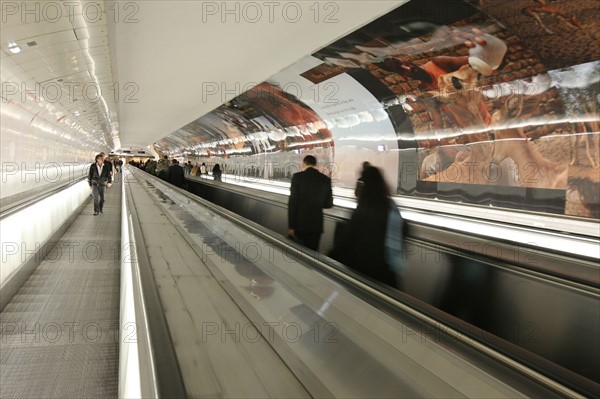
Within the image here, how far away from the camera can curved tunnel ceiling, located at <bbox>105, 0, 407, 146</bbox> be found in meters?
6.19

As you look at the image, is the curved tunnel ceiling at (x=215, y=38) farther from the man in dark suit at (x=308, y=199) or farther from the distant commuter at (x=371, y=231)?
the distant commuter at (x=371, y=231)

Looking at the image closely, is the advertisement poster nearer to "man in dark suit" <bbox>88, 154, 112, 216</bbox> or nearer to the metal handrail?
the metal handrail

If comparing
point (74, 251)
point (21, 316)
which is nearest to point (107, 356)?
point (21, 316)

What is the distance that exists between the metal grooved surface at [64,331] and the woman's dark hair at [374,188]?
283 cm

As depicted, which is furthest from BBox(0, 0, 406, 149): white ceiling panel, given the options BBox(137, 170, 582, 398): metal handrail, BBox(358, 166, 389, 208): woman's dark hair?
BBox(137, 170, 582, 398): metal handrail

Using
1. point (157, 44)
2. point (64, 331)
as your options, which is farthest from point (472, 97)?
point (64, 331)

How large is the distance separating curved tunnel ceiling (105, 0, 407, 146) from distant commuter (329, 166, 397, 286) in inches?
122

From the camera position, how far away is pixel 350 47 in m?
9.43

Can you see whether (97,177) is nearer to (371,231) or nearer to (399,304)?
(371,231)

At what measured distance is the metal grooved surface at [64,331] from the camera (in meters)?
3.45

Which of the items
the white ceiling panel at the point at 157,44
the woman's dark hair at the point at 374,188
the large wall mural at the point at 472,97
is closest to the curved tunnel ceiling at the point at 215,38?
the white ceiling panel at the point at 157,44

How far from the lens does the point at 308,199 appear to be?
576 cm

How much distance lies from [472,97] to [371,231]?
746cm

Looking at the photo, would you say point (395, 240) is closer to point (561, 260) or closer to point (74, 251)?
point (561, 260)
